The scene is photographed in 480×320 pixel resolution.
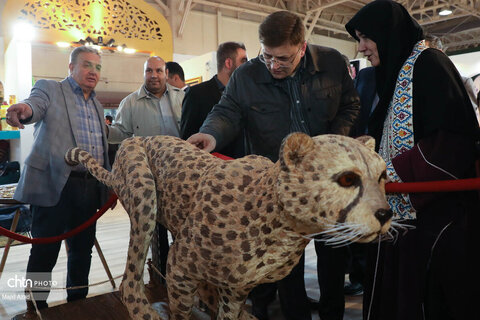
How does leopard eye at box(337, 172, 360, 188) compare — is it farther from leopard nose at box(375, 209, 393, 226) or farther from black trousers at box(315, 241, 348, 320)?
black trousers at box(315, 241, 348, 320)

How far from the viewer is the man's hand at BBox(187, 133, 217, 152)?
1509mm

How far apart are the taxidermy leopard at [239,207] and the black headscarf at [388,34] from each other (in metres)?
0.66

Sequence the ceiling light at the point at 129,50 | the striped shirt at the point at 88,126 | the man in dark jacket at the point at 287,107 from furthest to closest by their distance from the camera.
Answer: the ceiling light at the point at 129,50, the striped shirt at the point at 88,126, the man in dark jacket at the point at 287,107

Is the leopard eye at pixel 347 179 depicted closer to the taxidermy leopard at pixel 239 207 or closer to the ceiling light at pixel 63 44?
the taxidermy leopard at pixel 239 207

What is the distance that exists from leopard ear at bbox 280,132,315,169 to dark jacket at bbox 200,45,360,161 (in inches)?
32.3

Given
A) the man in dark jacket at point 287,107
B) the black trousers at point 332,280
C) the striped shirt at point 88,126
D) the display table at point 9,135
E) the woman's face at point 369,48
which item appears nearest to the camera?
the woman's face at point 369,48

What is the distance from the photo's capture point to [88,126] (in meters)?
2.52

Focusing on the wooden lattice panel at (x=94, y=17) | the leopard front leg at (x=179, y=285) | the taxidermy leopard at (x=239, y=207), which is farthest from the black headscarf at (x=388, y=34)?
the wooden lattice panel at (x=94, y=17)

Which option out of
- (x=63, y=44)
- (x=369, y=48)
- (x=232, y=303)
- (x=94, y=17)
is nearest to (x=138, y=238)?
(x=232, y=303)

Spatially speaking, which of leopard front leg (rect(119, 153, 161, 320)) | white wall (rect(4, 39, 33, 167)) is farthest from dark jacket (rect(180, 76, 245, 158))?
white wall (rect(4, 39, 33, 167))

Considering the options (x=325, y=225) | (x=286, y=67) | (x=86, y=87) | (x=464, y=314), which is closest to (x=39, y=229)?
(x=86, y=87)

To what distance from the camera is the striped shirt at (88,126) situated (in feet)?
8.13

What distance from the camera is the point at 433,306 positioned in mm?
1512

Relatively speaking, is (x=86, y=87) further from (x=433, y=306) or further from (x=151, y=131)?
(x=433, y=306)
